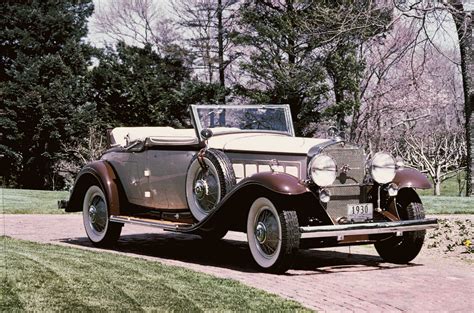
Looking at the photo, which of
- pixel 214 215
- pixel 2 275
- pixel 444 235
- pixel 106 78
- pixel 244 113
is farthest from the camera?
pixel 106 78

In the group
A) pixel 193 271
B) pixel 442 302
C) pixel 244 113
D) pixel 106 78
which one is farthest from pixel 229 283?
pixel 106 78

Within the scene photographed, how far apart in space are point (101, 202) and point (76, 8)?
26.3 m

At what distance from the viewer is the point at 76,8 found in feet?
112

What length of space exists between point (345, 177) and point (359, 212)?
1.25 feet

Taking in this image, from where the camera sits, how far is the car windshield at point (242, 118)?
28.0 ft

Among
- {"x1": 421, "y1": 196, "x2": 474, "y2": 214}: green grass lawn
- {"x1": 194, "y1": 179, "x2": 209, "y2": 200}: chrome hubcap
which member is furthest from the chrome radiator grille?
{"x1": 421, "y1": 196, "x2": 474, "y2": 214}: green grass lawn

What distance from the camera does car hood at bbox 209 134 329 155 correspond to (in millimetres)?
7395

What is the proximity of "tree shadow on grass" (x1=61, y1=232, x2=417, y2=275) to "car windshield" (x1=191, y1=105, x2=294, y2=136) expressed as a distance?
1.43 meters

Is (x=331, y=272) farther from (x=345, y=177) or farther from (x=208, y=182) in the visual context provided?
(x=208, y=182)

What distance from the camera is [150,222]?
8.34 metres

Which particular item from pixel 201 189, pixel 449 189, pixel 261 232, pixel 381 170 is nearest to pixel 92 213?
pixel 201 189

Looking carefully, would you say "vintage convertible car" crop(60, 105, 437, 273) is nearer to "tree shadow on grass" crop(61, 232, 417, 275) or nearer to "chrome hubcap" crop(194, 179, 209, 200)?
"chrome hubcap" crop(194, 179, 209, 200)

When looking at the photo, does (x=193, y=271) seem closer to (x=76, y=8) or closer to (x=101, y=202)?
(x=101, y=202)

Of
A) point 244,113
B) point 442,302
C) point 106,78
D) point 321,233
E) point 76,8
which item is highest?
point 76,8
